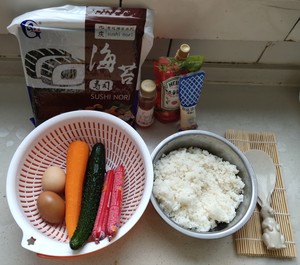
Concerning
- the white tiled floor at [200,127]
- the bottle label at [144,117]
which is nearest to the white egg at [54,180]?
the white tiled floor at [200,127]

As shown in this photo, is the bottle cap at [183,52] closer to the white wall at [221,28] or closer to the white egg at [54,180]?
the white wall at [221,28]

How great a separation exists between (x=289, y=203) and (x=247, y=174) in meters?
0.15

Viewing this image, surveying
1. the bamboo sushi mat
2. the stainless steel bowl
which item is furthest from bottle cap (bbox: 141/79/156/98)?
the bamboo sushi mat

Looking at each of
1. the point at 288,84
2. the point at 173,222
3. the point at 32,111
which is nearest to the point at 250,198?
the point at 173,222

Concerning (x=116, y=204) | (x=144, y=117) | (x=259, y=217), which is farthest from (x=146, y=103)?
(x=259, y=217)

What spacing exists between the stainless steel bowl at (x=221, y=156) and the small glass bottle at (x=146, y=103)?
0.30 feet

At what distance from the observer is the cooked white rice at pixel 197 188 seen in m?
0.78

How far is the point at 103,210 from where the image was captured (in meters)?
0.75

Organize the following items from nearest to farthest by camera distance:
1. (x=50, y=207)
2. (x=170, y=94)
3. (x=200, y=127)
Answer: (x=50, y=207) → (x=170, y=94) → (x=200, y=127)

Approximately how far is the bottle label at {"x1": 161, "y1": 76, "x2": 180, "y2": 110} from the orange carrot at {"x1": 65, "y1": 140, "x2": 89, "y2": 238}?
0.68 feet

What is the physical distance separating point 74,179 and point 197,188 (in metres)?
0.26

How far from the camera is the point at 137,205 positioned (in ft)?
2.45

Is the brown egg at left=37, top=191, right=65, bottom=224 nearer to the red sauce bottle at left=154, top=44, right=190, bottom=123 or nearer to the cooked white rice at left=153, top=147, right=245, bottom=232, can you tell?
the cooked white rice at left=153, top=147, right=245, bottom=232

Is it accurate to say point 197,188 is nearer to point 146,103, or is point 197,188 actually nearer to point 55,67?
point 146,103
